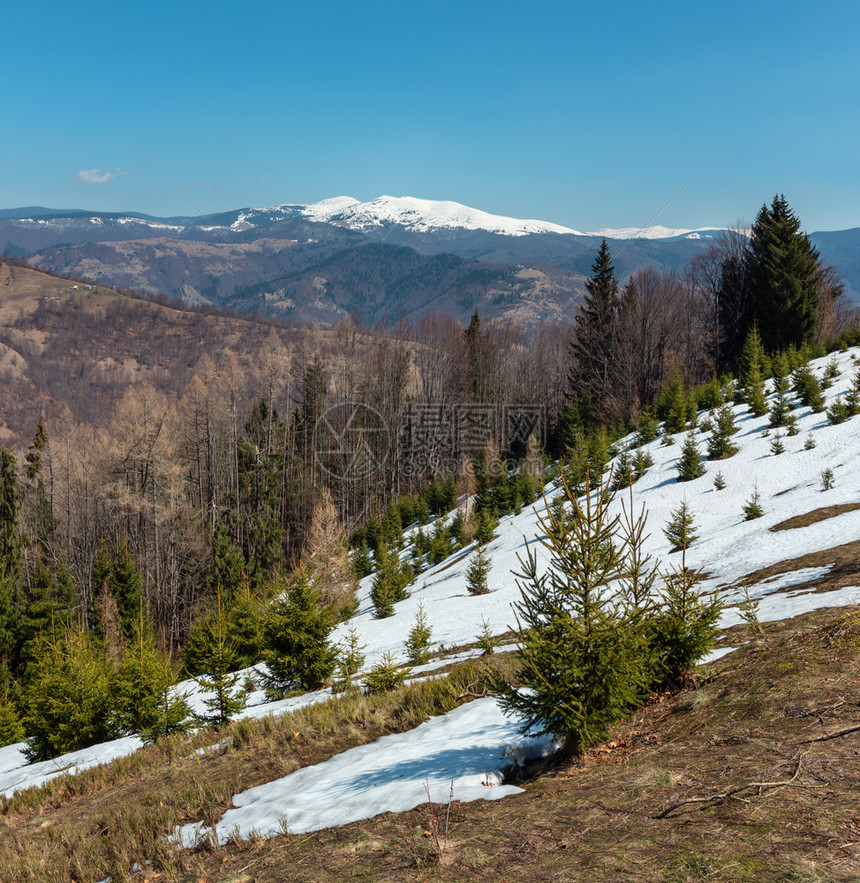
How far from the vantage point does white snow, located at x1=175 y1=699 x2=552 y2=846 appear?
16.7 ft

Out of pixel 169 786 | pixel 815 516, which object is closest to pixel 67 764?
pixel 169 786

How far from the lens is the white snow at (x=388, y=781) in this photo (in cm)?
508

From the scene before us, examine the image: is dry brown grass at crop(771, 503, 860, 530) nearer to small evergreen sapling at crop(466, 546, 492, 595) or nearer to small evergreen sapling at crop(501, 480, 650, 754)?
small evergreen sapling at crop(466, 546, 492, 595)

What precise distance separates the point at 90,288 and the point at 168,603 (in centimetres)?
17261

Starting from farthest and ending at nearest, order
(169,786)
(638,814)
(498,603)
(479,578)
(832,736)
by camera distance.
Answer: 1. (479,578)
2. (498,603)
3. (169,786)
4. (832,736)
5. (638,814)

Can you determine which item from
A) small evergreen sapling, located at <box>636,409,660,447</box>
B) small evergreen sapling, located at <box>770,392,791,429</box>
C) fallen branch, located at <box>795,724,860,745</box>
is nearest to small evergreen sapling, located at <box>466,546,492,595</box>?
small evergreen sapling, located at <box>636,409,660,447</box>

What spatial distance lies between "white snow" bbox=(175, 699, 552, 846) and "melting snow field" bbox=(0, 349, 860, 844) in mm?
18

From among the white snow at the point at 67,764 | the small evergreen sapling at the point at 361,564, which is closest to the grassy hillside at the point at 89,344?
the small evergreen sapling at the point at 361,564

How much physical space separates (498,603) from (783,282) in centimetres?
3314

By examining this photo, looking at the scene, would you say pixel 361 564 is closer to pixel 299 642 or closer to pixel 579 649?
pixel 299 642

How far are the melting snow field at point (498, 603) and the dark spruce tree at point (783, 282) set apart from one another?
9.14 metres

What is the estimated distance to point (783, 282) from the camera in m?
39.1

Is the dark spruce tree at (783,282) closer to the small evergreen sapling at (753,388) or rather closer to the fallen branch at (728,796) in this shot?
the small evergreen sapling at (753,388)

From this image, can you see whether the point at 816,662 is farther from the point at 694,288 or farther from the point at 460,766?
the point at 694,288
